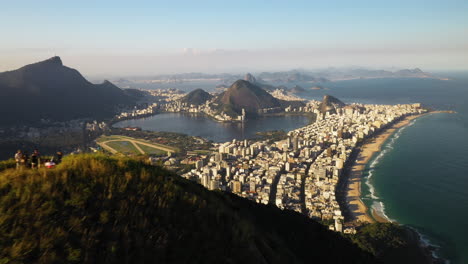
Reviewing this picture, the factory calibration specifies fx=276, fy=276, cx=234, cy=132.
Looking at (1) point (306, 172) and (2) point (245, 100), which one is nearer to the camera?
(1) point (306, 172)

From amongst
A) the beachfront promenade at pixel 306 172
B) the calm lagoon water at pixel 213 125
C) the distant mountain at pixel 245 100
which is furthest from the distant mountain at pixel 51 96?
the beachfront promenade at pixel 306 172

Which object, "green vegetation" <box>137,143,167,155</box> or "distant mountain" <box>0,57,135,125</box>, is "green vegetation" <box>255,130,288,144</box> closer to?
"green vegetation" <box>137,143,167,155</box>

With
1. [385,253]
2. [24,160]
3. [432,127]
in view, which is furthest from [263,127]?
[24,160]

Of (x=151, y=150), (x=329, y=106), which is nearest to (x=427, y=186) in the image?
(x=151, y=150)

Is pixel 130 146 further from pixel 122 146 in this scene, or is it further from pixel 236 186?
pixel 236 186

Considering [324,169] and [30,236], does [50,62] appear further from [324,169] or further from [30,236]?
[30,236]

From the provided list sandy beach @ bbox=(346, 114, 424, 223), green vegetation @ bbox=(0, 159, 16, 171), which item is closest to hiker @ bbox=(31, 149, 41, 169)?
green vegetation @ bbox=(0, 159, 16, 171)
